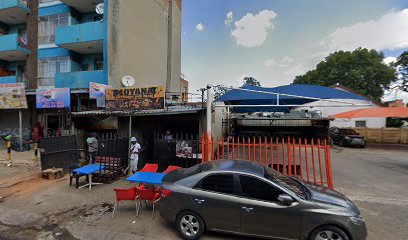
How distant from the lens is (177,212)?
4168 millimetres

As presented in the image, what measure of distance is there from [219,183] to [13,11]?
841 inches

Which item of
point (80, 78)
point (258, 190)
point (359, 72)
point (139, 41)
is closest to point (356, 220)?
point (258, 190)

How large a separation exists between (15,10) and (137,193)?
19475 mm

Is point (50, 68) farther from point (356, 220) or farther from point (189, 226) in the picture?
point (356, 220)

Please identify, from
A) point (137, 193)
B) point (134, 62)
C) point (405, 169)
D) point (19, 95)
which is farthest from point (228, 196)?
point (19, 95)

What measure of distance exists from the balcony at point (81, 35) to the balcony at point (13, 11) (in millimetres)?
4653

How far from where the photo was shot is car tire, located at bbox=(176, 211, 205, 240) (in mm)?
4043

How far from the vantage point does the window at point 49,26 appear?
1533 cm

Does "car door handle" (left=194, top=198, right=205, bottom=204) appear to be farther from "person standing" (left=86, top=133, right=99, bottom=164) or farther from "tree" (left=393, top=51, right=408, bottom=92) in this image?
"tree" (left=393, top=51, right=408, bottom=92)

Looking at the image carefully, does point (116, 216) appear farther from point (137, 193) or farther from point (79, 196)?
point (79, 196)

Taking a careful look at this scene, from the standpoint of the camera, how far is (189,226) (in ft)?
13.5

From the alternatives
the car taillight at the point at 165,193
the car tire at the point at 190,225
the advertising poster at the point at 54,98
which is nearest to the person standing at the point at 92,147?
the advertising poster at the point at 54,98

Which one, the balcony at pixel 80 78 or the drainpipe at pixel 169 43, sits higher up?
the drainpipe at pixel 169 43

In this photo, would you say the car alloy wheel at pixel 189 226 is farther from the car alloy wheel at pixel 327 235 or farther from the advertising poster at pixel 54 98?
the advertising poster at pixel 54 98
